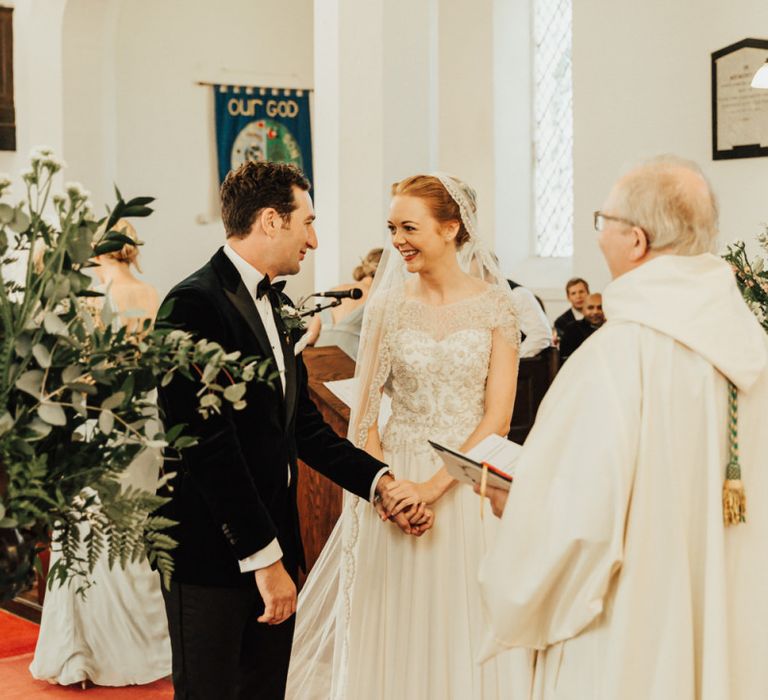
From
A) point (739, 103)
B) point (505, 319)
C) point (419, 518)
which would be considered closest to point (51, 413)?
point (419, 518)

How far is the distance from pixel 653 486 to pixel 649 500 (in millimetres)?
27

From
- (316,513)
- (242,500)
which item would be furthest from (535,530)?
(316,513)

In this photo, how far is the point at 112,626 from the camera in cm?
454

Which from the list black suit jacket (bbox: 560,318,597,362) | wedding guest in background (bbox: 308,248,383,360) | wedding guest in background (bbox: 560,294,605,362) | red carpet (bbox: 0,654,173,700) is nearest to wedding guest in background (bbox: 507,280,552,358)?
wedding guest in background (bbox: 560,294,605,362)

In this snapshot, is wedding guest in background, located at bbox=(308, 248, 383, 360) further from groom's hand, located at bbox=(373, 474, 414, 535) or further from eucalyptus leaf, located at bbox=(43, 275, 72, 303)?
eucalyptus leaf, located at bbox=(43, 275, 72, 303)

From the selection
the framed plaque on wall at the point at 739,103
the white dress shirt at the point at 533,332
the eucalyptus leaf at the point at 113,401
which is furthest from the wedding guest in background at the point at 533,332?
the eucalyptus leaf at the point at 113,401

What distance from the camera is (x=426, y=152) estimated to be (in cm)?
643

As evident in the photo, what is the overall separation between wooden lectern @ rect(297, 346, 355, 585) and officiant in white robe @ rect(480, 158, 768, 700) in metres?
2.29

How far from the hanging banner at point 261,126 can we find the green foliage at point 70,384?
10.2 metres

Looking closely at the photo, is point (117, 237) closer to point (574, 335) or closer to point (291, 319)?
point (291, 319)

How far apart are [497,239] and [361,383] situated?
756 cm

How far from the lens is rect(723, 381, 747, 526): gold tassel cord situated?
2018mm

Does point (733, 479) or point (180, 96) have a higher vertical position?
point (180, 96)

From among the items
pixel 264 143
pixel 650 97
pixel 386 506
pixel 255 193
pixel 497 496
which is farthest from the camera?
pixel 264 143
